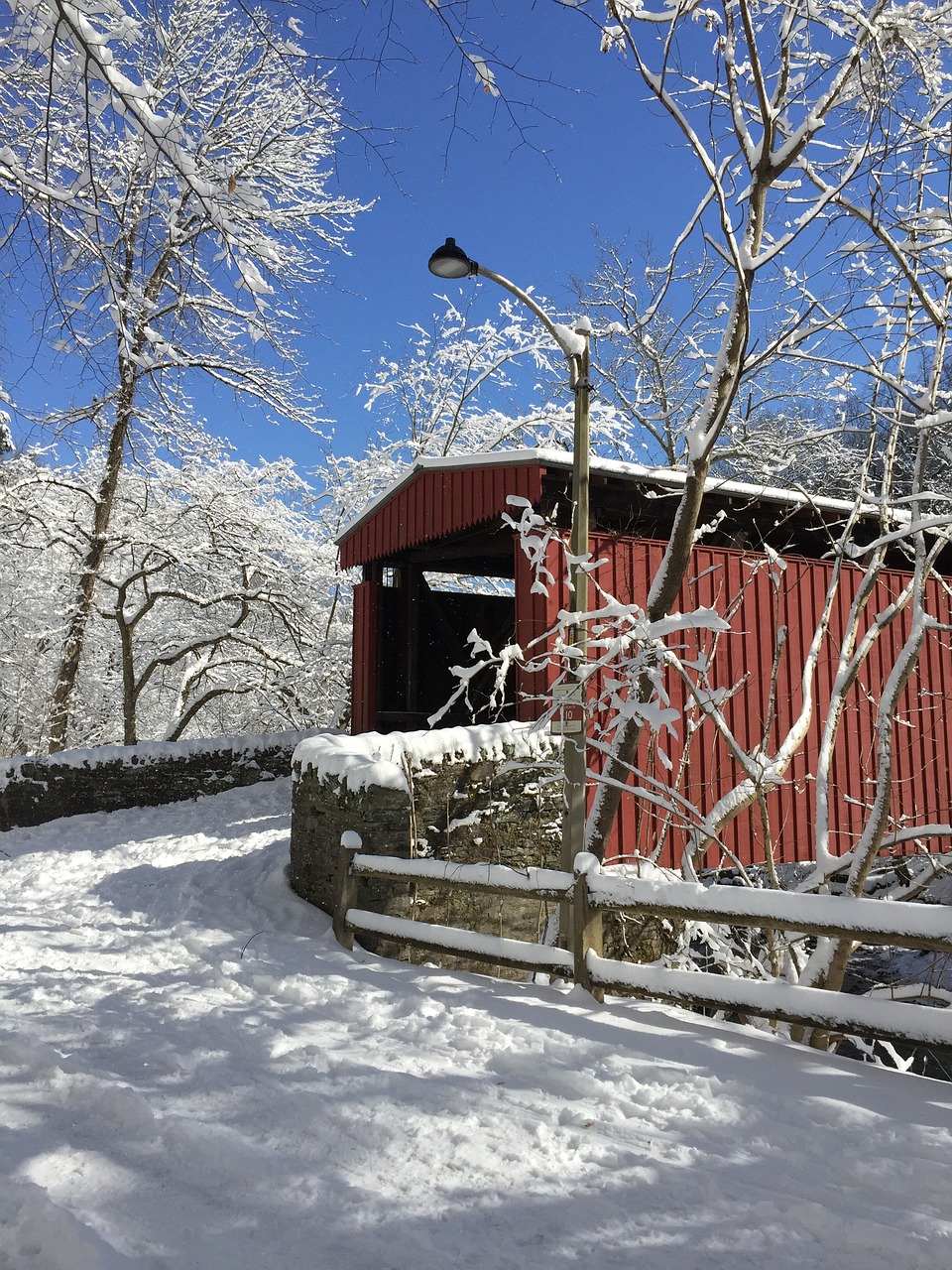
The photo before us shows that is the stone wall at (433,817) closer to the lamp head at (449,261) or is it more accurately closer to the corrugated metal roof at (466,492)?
the corrugated metal roof at (466,492)

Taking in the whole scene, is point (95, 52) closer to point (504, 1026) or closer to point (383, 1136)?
point (383, 1136)

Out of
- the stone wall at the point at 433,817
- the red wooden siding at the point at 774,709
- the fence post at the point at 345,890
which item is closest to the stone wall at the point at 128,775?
the stone wall at the point at 433,817

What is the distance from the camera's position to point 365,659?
12.3 metres

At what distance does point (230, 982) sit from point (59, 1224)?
8.80 ft

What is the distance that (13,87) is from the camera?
5609 millimetres

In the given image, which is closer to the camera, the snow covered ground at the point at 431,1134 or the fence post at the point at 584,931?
the snow covered ground at the point at 431,1134

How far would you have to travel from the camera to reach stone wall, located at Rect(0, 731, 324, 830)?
11.7m

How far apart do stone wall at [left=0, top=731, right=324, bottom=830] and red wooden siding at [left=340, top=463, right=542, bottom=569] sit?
3.72 metres

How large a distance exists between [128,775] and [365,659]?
12.1 ft

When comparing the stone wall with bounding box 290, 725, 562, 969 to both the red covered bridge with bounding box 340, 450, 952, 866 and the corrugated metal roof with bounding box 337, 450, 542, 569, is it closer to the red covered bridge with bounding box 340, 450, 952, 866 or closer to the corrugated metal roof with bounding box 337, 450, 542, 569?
the red covered bridge with bounding box 340, 450, 952, 866

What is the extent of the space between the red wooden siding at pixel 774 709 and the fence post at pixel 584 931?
12.5ft

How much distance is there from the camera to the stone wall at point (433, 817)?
256 inches

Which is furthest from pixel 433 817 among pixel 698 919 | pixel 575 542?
pixel 698 919

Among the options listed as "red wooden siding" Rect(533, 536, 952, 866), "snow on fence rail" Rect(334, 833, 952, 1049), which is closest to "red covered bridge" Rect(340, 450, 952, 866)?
"red wooden siding" Rect(533, 536, 952, 866)
